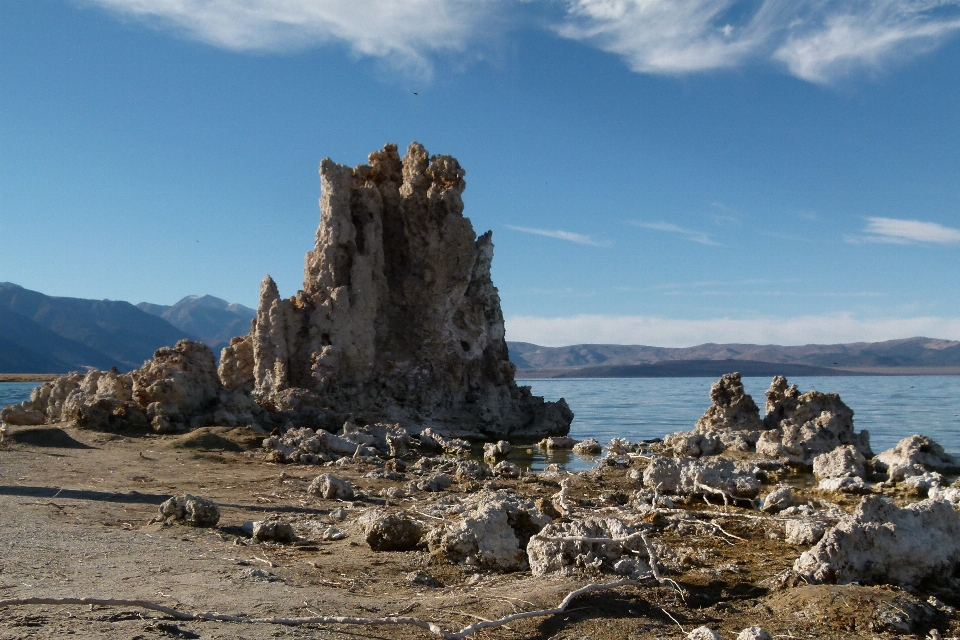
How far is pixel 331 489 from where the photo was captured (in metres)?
10.8

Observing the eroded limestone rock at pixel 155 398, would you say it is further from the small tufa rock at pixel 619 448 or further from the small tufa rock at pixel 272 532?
the small tufa rock at pixel 272 532

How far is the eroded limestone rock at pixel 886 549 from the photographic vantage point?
5.87m

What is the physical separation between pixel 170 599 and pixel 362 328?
75.7 feet

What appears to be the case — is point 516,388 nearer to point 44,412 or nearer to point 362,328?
point 362,328

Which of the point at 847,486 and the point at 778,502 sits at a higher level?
the point at 778,502

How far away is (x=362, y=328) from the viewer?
27.4 m

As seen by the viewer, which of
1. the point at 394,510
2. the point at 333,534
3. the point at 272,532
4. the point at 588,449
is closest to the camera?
the point at 272,532

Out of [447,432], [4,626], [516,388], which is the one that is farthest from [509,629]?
[516,388]

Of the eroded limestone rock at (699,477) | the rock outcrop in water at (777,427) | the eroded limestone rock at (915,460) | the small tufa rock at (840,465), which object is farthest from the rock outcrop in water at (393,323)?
the eroded limestone rock at (915,460)

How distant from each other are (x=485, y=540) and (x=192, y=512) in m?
3.36

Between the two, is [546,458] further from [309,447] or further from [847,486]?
[847,486]

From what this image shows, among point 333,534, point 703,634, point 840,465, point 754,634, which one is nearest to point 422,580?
point 333,534

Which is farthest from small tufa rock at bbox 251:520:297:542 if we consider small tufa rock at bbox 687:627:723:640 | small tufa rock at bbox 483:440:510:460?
small tufa rock at bbox 483:440:510:460

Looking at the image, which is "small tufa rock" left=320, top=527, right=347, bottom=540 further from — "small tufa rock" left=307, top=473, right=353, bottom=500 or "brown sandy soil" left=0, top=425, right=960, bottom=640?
"small tufa rock" left=307, top=473, right=353, bottom=500
